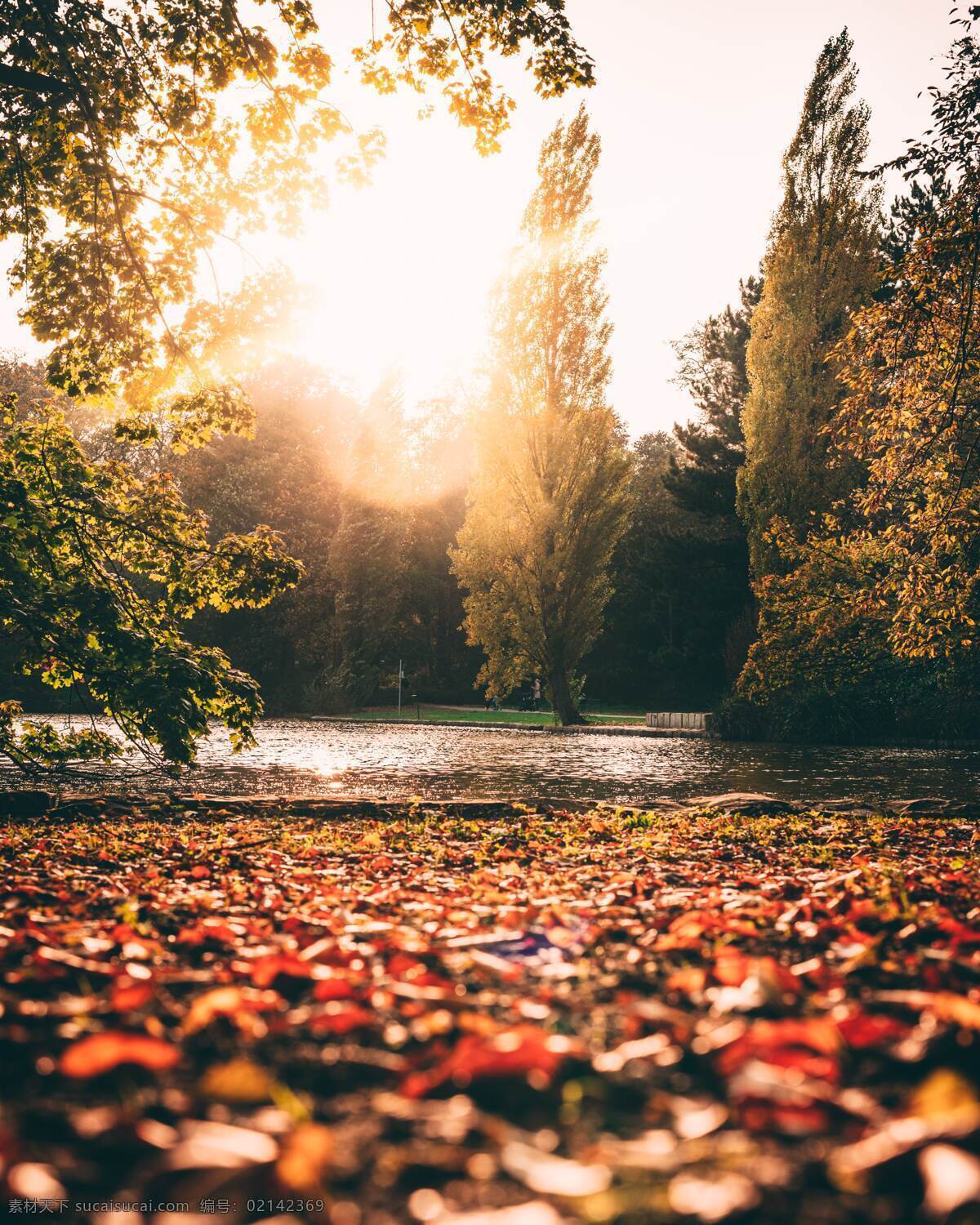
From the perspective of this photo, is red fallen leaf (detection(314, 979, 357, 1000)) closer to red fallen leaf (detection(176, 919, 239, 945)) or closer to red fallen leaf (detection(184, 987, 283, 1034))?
red fallen leaf (detection(184, 987, 283, 1034))

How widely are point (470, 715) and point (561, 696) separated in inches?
208

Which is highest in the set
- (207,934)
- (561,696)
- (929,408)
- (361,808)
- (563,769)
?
(929,408)

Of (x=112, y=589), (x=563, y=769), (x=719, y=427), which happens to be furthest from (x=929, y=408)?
(x=719, y=427)

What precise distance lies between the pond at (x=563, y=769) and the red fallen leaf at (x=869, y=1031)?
615cm

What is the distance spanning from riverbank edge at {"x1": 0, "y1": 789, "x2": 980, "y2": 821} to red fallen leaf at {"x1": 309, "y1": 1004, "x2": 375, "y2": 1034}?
465 centimetres

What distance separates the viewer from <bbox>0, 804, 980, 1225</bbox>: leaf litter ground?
3.78ft

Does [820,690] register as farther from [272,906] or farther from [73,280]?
[272,906]

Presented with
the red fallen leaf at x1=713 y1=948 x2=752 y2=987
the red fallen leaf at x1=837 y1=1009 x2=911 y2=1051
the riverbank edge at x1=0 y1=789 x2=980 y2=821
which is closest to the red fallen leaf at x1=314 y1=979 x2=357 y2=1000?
the red fallen leaf at x1=713 y1=948 x2=752 y2=987

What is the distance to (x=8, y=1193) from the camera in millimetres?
1137

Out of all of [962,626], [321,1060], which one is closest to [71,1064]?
[321,1060]

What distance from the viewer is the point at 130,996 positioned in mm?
1819

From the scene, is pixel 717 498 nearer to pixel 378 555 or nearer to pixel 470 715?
pixel 470 715

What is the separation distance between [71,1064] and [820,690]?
18419 mm

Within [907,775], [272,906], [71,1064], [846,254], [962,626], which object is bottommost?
[907,775]
